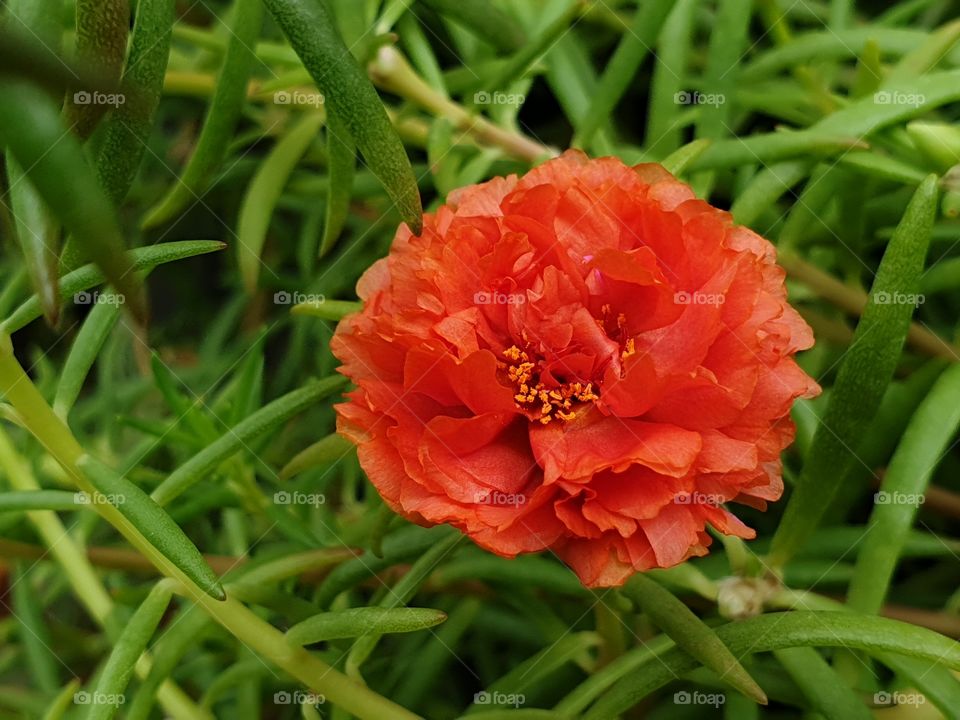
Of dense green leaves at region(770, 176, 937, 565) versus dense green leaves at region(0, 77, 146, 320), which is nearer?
dense green leaves at region(0, 77, 146, 320)

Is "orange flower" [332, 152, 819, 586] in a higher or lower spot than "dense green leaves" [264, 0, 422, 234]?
lower

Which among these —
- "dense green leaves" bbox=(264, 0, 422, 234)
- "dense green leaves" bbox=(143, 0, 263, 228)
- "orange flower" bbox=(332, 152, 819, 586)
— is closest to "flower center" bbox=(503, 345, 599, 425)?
"orange flower" bbox=(332, 152, 819, 586)

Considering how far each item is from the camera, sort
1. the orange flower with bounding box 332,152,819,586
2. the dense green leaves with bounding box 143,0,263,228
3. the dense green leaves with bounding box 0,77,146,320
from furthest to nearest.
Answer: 1. the dense green leaves with bounding box 143,0,263,228
2. the orange flower with bounding box 332,152,819,586
3. the dense green leaves with bounding box 0,77,146,320

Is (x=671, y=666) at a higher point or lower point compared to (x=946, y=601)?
higher

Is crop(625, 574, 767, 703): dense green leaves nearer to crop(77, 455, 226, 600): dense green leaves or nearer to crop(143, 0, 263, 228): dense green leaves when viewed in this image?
crop(77, 455, 226, 600): dense green leaves

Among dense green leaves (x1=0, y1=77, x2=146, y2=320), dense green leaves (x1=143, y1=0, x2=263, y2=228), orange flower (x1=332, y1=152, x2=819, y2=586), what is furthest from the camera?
dense green leaves (x1=143, y1=0, x2=263, y2=228)

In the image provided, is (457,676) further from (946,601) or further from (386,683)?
(946,601)

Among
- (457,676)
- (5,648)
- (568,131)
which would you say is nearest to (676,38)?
(568,131)

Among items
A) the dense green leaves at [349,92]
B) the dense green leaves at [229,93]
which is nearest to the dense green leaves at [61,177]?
the dense green leaves at [349,92]

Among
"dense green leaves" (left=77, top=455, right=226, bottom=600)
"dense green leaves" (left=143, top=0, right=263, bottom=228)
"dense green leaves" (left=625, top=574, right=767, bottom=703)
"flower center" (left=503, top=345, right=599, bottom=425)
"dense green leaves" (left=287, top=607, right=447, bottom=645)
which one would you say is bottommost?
"dense green leaves" (left=625, top=574, right=767, bottom=703)
